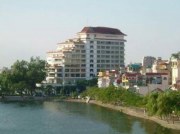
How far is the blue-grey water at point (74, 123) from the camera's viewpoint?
113ft

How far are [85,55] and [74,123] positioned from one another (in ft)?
154

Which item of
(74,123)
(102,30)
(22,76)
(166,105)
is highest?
(102,30)

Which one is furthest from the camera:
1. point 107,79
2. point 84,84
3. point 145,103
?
point 84,84

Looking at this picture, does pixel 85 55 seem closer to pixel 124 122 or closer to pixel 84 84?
pixel 84 84

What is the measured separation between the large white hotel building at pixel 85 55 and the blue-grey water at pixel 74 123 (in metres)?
33.7

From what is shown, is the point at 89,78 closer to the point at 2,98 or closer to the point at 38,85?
the point at 38,85

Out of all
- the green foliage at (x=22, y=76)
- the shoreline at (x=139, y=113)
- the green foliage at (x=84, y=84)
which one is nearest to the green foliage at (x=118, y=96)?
the shoreline at (x=139, y=113)

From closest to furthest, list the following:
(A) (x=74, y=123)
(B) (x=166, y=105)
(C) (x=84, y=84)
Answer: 1. (B) (x=166, y=105)
2. (A) (x=74, y=123)
3. (C) (x=84, y=84)

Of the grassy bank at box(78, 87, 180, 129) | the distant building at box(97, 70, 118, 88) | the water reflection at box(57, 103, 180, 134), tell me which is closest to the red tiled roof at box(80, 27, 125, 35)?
the distant building at box(97, 70, 118, 88)

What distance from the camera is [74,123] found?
129 feet

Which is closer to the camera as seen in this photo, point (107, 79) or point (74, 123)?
point (74, 123)

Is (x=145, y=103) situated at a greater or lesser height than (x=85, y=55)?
lesser

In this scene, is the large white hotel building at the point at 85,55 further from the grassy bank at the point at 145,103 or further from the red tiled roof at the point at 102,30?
the grassy bank at the point at 145,103

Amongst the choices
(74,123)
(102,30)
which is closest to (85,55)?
(102,30)
